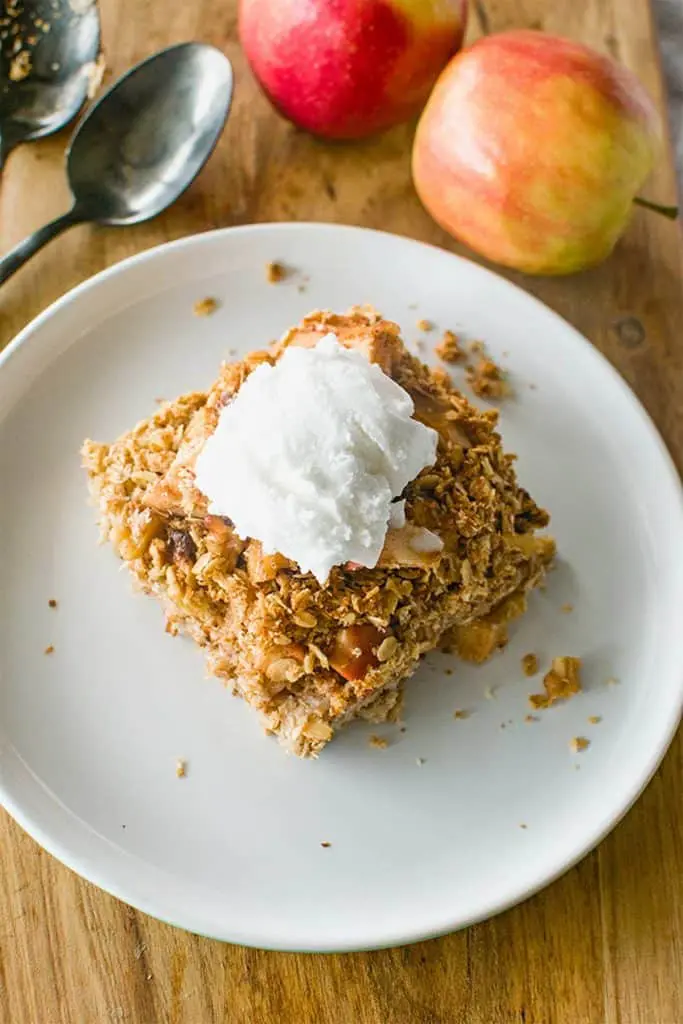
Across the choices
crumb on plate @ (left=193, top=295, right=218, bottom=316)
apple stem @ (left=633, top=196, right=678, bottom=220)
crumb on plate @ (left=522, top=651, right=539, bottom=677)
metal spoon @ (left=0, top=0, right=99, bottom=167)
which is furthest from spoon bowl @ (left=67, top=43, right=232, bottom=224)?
crumb on plate @ (left=522, top=651, right=539, bottom=677)

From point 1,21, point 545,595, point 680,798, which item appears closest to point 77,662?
point 545,595

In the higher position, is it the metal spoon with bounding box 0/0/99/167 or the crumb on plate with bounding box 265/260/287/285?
the metal spoon with bounding box 0/0/99/167

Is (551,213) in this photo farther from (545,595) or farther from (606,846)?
(606,846)

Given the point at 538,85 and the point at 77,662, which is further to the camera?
the point at 538,85

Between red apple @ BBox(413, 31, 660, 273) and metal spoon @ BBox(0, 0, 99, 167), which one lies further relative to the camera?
metal spoon @ BBox(0, 0, 99, 167)

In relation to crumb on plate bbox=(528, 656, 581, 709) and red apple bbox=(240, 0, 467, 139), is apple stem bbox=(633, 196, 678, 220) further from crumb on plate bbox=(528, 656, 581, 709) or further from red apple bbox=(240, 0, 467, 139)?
crumb on plate bbox=(528, 656, 581, 709)

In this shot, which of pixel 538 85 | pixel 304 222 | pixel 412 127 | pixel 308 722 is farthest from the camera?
pixel 412 127

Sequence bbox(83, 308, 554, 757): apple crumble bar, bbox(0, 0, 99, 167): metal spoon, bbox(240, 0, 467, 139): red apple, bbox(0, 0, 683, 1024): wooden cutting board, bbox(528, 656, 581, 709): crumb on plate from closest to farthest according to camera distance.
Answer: bbox(83, 308, 554, 757): apple crumble bar → bbox(0, 0, 683, 1024): wooden cutting board → bbox(528, 656, 581, 709): crumb on plate → bbox(240, 0, 467, 139): red apple → bbox(0, 0, 99, 167): metal spoon
